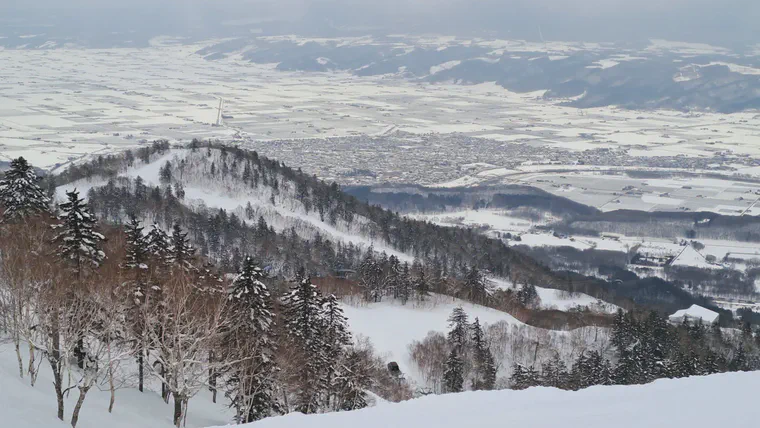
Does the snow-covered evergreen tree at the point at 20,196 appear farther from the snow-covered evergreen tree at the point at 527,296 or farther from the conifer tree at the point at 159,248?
the snow-covered evergreen tree at the point at 527,296

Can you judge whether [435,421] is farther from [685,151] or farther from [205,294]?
[685,151]

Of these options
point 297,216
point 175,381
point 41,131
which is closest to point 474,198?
point 297,216

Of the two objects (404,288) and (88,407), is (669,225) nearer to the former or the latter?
(404,288)

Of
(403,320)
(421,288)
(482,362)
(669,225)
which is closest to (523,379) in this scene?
(482,362)

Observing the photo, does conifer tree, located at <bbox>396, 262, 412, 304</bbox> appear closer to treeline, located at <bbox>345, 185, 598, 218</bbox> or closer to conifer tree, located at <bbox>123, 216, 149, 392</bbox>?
conifer tree, located at <bbox>123, 216, 149, 392</bbox>

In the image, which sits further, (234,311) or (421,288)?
(421,288)

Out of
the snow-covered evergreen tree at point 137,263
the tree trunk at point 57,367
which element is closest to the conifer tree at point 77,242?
the snow-covered evergreen tree at point 137,263

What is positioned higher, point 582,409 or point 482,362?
point 582,409
